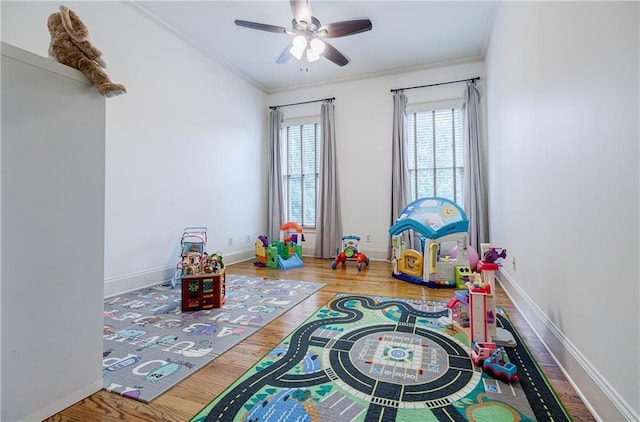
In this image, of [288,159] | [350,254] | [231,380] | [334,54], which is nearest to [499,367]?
[231,380]

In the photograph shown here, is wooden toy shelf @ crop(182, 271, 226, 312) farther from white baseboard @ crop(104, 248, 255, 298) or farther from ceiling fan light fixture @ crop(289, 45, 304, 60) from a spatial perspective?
ceiling fan light fixture @ crop(289, 45, 304, 60)

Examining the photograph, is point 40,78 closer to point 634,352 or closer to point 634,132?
point 634,132

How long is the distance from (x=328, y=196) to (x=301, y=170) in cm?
77

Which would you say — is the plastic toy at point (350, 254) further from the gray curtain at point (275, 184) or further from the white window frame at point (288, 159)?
the gray curtain at point (275, 184)

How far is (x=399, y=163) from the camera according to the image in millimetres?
4395

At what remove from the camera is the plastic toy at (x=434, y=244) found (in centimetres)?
305

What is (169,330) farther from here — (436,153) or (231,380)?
(436,153)

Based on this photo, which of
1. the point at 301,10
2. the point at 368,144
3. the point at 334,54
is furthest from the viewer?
the point at 368,144

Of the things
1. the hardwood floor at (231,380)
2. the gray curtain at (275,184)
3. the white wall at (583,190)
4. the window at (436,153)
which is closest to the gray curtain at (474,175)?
the window at (436,153)

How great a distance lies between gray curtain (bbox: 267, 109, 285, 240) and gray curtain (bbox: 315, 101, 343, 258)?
75cm

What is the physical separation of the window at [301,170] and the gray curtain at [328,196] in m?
0.23

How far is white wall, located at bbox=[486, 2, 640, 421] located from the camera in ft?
3.03

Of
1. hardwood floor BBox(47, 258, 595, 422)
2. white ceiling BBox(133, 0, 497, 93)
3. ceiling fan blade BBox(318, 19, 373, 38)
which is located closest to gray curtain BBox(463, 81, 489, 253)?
white ceiling BBox(133, 0, 497, 93)

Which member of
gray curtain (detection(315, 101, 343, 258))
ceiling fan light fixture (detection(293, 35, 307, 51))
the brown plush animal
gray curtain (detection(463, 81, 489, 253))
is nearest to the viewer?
the brown plush animal
